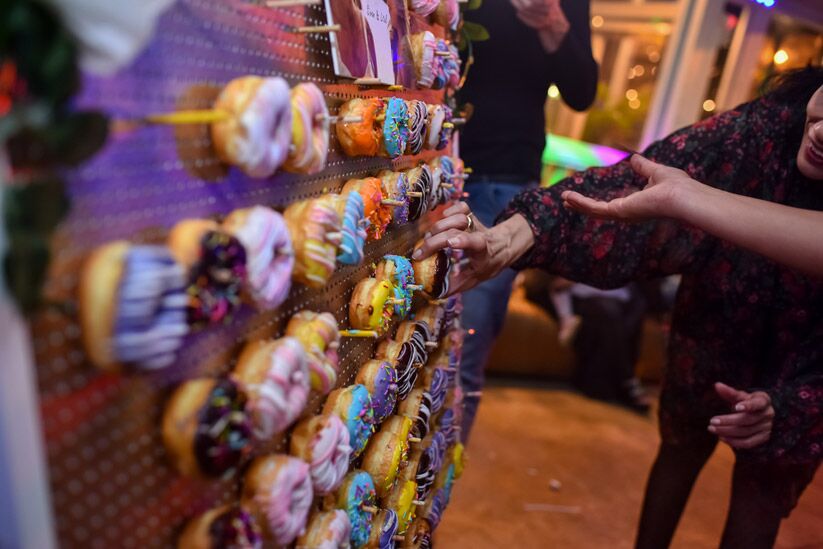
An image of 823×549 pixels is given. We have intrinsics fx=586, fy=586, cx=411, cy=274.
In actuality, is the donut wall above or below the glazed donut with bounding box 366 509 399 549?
above

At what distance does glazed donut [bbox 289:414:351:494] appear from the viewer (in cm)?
77

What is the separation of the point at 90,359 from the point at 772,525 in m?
1.63

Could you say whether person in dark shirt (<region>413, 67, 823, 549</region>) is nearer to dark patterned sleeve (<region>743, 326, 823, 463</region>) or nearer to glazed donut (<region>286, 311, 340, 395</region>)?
dark patterned sleeve (<region>743, 326, 823, 463</region>)

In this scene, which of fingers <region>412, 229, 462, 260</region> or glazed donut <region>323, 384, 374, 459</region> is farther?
fingers <region>412, 229, 462, 260</region>

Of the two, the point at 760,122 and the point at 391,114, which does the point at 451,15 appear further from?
the point at 760,122

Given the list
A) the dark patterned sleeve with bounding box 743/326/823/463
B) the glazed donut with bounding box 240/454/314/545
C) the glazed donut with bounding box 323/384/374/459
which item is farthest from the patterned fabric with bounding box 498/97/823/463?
the glazed donut with bounding box 240/454/314/545

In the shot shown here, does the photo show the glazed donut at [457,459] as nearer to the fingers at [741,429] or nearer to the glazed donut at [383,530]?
the glazed donut at [383,530]

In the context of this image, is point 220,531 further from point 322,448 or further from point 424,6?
point 424,6

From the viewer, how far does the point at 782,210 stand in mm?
1027

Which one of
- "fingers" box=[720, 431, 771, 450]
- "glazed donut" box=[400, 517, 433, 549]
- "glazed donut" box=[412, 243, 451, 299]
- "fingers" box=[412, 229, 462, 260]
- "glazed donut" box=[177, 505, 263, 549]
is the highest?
"fingers" box=[412, 229, 462, 260]

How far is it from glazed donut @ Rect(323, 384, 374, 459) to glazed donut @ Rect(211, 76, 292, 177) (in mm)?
387

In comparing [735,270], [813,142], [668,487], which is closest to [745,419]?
[735,270]

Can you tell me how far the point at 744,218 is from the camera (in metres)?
1.03

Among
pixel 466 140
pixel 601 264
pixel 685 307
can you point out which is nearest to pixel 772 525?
pixel 685 307
